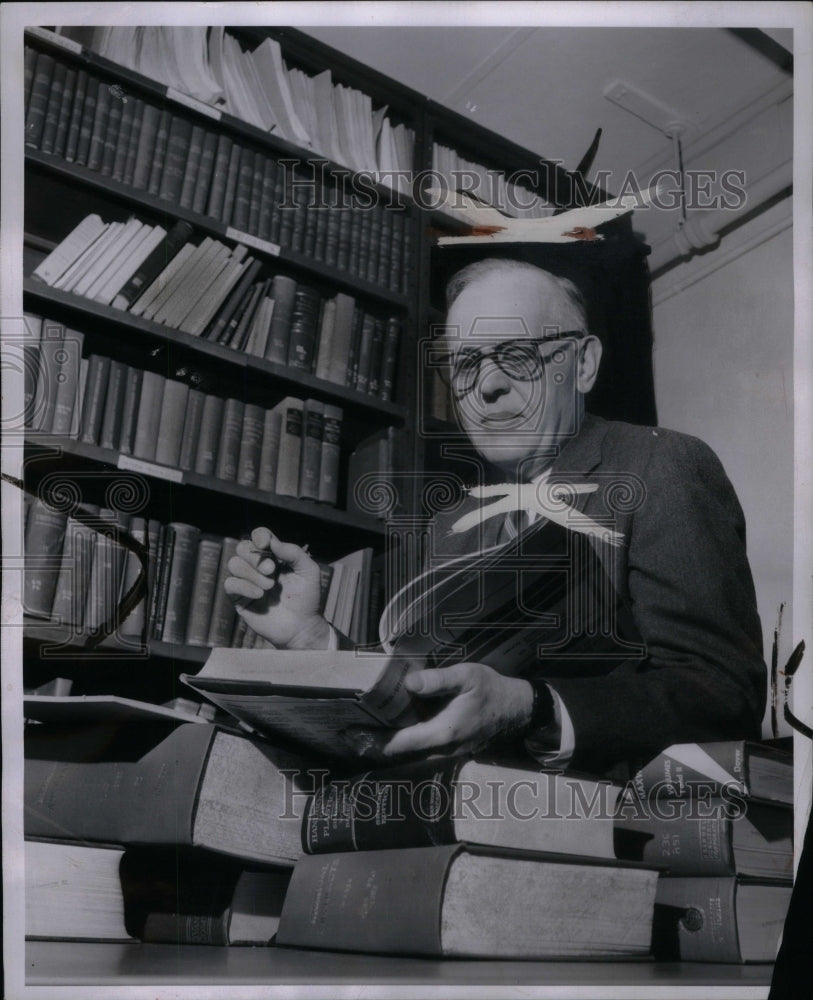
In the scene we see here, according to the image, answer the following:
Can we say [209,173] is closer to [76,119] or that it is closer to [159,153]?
[159,153]

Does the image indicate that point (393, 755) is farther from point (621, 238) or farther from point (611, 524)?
point (621, 238)

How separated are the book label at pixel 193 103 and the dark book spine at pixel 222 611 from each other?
586mm

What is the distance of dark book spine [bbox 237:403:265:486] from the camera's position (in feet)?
4.63

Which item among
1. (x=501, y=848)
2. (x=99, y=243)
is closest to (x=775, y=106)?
(x=99, y=243)

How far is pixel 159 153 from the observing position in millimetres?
1441

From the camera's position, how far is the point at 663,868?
131 cm

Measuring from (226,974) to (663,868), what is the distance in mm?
539

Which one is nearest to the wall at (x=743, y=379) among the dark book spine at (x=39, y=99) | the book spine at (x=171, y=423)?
the book spine at (x=171, y=423)

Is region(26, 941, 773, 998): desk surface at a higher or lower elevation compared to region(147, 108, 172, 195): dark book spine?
lower

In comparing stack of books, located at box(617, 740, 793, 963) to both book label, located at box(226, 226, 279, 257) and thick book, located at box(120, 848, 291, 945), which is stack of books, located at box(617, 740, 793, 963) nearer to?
thick book, located at box(120, 848, 291, 945)

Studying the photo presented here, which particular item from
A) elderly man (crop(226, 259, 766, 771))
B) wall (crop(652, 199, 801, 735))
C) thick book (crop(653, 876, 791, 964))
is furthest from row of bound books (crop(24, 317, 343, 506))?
thick book (crop(653, 876, 791, 964))

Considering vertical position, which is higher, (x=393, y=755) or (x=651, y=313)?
(x=651, y=313)

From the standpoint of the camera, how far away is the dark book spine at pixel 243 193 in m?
1.46

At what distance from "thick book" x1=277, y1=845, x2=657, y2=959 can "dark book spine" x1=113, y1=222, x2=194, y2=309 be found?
2.47ft
